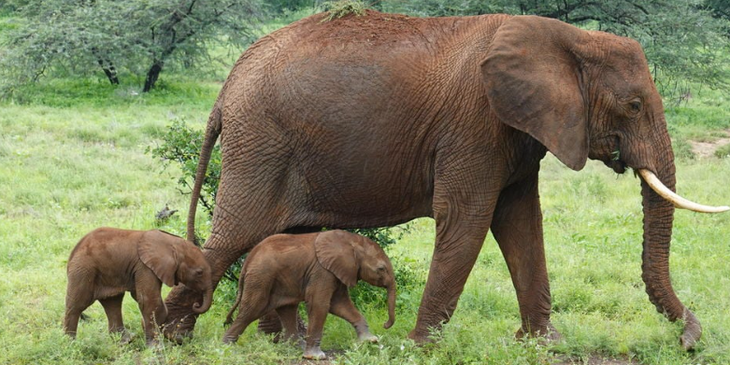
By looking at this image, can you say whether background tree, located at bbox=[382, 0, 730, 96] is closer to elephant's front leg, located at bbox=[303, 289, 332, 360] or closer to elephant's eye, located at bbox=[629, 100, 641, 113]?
elephant's eye, located at bbox=[629, 100, 641, 113]

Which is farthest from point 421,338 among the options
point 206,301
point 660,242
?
point 660,242

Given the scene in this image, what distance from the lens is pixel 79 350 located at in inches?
233

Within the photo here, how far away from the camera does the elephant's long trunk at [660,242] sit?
230 inches

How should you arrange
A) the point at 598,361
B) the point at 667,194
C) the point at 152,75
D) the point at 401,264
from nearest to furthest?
the point at 667,194 → the point at 598,361 → the point at 401,264 → the point at 152,75

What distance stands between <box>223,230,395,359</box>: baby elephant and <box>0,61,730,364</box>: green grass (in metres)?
0.27

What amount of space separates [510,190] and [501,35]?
3.68 ft

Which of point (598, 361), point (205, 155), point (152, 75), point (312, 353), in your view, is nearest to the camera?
point (312, 353)

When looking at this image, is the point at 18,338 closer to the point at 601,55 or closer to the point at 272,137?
the point at 272,137

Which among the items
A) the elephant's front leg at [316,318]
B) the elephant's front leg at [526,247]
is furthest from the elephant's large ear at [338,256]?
the elephant's front leg at [526,247]

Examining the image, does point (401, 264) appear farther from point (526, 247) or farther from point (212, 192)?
point (526, 247)

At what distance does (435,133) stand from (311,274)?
112 centimetres

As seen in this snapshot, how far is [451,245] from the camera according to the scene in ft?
19.6

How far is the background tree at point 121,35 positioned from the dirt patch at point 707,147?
29.3 ft

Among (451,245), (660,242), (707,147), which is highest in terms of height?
(660,242)
